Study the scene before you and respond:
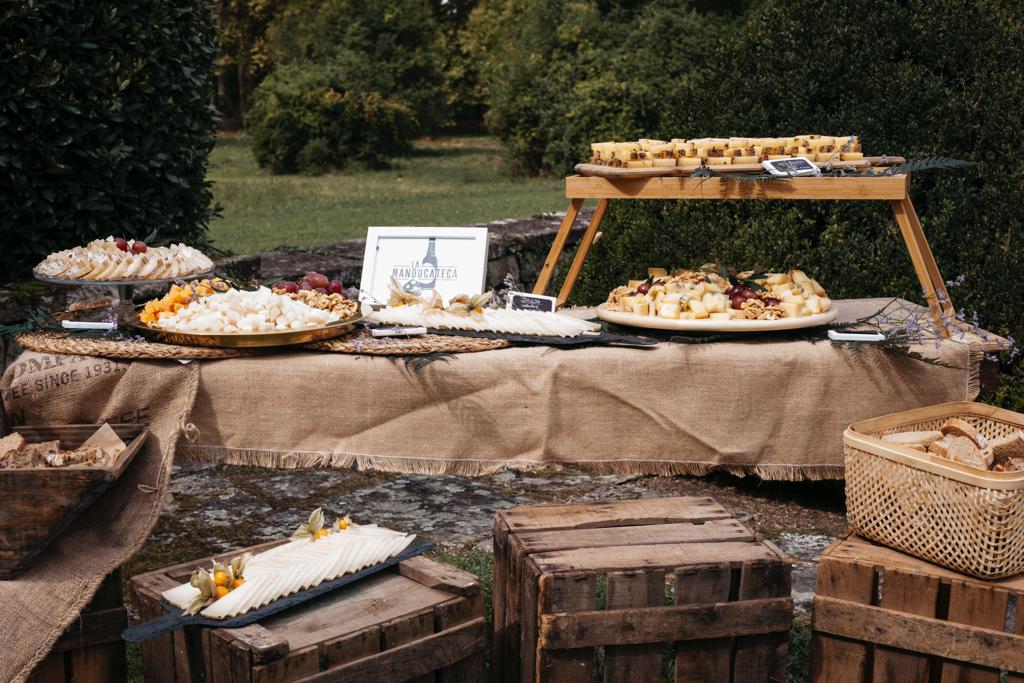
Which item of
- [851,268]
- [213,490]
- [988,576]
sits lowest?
[213,490]

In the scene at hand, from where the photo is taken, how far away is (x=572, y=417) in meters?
3.49

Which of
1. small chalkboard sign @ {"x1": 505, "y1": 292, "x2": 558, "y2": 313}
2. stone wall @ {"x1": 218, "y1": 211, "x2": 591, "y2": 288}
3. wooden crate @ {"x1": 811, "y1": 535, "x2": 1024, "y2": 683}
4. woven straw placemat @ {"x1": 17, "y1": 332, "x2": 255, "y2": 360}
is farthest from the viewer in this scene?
stone wall @ {"x1": 218, "y1": 211, "x2": 591, "y2": 288}

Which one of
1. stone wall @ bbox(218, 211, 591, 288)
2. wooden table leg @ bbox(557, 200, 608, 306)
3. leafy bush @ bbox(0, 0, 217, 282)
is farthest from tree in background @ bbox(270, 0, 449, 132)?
wooden table leg @ bbox(557, 200, 608, 306)

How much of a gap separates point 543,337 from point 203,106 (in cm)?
326

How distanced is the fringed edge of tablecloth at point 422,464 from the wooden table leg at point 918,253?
0.71 meters

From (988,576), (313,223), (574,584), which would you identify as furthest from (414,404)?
(313,223)

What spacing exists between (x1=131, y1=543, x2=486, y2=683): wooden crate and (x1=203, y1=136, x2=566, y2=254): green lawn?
8462mm

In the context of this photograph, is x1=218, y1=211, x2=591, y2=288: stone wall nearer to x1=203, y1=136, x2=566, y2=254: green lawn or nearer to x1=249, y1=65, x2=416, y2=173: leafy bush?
x1=203, y1=136, x2=566, y2=254: green lawn

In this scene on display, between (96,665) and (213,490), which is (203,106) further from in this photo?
(96,665)

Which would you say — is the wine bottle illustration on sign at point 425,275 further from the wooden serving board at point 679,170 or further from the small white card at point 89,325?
the small white card at point 89,325

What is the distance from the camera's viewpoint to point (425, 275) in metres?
3.95

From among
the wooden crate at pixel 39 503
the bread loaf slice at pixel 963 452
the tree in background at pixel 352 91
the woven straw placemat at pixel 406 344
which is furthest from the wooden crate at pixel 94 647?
the tree in background at pixel 352 91

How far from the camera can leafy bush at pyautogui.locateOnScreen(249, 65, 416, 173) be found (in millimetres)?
18781

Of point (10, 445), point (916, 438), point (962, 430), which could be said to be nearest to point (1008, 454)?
point (962, 430)
